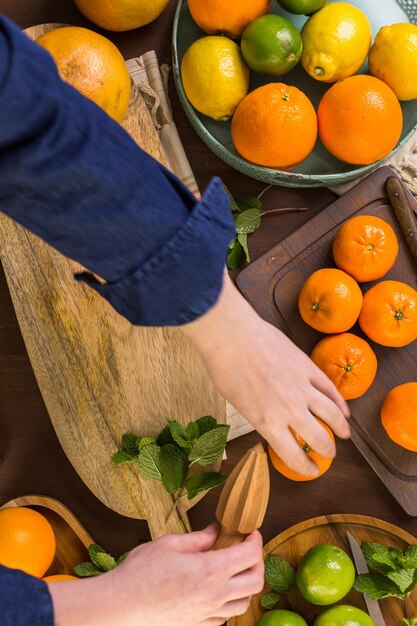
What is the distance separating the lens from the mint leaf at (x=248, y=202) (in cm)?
104

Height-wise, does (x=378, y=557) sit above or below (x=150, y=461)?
below

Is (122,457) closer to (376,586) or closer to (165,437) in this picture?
(165,437)

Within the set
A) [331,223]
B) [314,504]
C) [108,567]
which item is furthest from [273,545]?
[331,223]

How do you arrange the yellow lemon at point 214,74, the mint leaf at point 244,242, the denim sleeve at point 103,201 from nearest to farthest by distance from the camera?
the denim sleeve at point 103,201, the yellow lemon at point 214,74, the mint leaf at point 244,242

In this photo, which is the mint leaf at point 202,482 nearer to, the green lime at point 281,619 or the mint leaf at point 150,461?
the mint leaf at point 150,461

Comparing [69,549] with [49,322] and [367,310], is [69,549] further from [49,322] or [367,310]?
[367,310]

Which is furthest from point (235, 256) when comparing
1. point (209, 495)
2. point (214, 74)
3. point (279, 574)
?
point (279, 574)

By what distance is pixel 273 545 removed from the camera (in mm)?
1045

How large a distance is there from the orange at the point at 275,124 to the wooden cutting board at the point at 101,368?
140 millimetres

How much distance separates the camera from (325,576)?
0.97 meters

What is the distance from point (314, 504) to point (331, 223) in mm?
439

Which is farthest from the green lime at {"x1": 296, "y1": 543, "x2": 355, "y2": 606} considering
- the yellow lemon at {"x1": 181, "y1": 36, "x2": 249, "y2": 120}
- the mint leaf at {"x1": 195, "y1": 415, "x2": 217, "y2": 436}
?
the yellow lemon at {"x1": 181, "y1": 36, "x2": 249, "y2": 120}

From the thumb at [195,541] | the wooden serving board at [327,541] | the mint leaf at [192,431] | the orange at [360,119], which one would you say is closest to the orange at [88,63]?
the orange at [360,119]

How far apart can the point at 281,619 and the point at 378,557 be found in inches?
6.5
